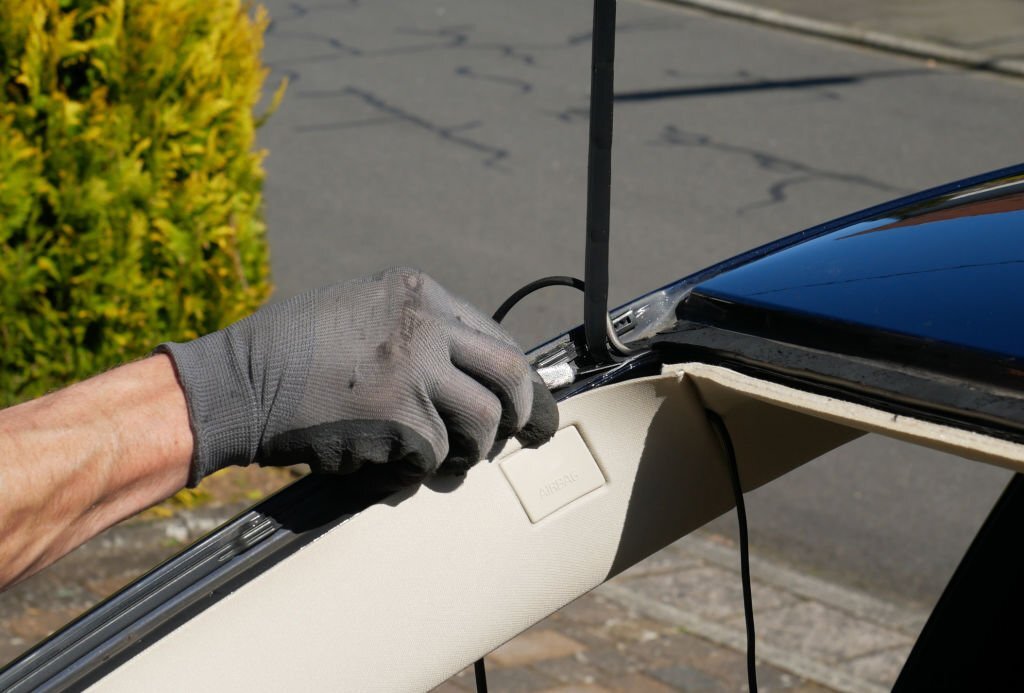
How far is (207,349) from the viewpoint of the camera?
1345 millimetres

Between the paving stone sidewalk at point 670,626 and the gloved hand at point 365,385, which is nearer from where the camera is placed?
the gloved hand at point 365,385

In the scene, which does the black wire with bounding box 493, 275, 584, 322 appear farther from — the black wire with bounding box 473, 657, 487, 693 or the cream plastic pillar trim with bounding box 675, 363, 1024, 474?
the black wire with bounding box 473, 657, 487, 693

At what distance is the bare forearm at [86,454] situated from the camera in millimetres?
1313

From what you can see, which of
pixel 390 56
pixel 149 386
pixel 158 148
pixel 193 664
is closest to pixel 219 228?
pixel 158 148

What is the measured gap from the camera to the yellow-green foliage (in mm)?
3834

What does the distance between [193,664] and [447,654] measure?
265 millimetres

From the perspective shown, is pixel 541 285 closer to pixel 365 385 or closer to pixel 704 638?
pixel 365 385

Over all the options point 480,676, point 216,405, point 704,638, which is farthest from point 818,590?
point 216,405

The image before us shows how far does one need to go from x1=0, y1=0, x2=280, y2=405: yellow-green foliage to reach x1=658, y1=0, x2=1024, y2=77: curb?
7630 millimetres

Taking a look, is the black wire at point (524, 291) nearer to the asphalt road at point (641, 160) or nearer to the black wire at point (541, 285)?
the black wire at point (541, 285)

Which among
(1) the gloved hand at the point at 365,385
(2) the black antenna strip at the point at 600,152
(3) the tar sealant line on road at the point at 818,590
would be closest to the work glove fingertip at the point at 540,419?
(1) the gloved hand at the point at 365,385

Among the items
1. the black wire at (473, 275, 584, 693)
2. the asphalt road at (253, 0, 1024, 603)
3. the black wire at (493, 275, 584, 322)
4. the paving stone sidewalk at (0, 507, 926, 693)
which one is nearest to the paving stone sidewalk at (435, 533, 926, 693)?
the paving stone sidewalk at (0, 507, 926, 693)

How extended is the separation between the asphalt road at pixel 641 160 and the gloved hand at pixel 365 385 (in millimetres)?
2976

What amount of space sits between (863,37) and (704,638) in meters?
8.52
